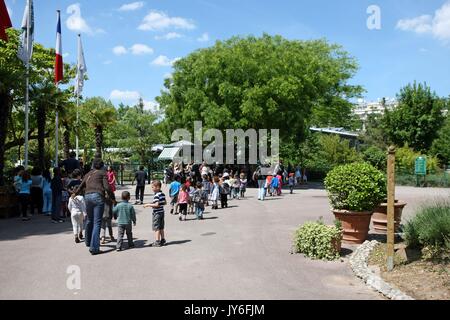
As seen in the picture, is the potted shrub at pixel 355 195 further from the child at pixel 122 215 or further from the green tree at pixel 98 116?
the green tree at pixel 98 116

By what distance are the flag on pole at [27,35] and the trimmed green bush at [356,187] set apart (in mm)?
14463

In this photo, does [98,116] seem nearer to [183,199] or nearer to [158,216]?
[183,199]

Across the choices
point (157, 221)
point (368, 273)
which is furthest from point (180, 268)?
point (368, 273)

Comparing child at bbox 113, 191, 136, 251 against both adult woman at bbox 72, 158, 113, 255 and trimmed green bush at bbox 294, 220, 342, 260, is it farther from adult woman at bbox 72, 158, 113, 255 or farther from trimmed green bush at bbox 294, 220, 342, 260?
trimmed green bush at bbox 294, 220, 342, 260

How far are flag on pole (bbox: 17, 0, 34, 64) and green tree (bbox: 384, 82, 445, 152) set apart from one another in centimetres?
3465

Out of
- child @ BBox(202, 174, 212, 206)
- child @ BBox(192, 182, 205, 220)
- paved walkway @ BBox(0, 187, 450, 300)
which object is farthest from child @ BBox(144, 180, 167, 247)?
child @ BBox(202, 174, 212, 206)

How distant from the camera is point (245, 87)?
27516mm

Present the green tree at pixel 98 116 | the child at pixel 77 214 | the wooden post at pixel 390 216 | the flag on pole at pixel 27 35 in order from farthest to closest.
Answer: the green tree at pixel 98 116 < the flag on pole at pixel 27 35 < the child at pixel 77 214 < the wooden post at pixel 390 216

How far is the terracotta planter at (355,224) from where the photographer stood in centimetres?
933

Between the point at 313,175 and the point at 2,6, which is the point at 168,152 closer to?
the point at 313,175

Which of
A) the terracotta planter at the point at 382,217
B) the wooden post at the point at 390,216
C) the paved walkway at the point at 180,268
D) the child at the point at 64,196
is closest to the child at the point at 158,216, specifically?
the paved walkway at the point at 180,268

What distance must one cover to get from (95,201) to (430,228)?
6571 millimetres

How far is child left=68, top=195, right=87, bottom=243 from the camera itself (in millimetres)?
9562
